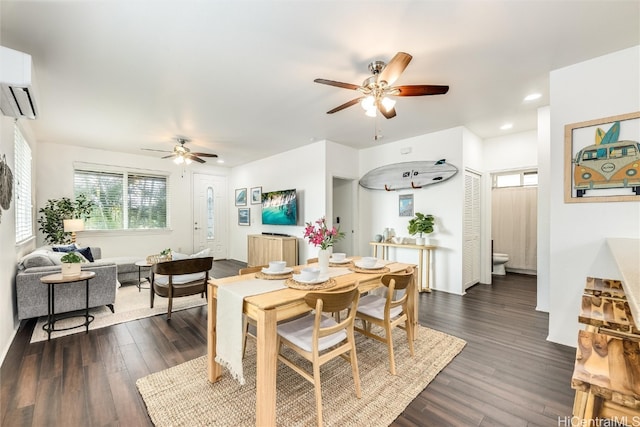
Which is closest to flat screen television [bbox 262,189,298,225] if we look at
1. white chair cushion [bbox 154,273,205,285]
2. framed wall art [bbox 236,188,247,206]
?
framed wall art [bbox 236,188,247,206]

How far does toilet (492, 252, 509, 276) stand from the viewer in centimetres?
557

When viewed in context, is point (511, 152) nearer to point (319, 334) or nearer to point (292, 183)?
point (292, 183)

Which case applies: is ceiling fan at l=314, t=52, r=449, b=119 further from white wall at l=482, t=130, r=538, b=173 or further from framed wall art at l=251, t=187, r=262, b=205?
framed wall art at l=251, t=187, r=262, b=205

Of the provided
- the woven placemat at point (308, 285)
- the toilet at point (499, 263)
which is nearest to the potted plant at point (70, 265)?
the woven placemat at point (308, 285)

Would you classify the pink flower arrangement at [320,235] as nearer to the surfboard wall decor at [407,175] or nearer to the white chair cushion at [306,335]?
the white chair cushion at [306,335]

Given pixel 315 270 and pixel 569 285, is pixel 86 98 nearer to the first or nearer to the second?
pixel 315 270

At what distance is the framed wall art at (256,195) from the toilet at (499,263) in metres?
5.44

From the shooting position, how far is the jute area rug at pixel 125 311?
2955 millimetres

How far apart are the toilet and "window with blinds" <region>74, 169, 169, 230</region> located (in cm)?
763

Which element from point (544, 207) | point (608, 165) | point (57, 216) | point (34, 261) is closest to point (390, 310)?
point (608, 165)

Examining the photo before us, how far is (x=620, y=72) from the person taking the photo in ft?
7.86

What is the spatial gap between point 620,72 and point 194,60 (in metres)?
3.82

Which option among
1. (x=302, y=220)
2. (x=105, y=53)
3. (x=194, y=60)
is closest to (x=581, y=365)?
(x=194, y=60)

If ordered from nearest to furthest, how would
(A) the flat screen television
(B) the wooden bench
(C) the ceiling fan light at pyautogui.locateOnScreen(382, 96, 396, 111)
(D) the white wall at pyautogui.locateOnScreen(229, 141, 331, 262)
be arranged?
1. (B) the wooden bench
2. (C) the ceiling fan light at pyautogui.locateOnScreen(382, 96, 396, 111)
3. (D) the white wall at pyautogui.locateOnScreen(229, 141, 331, 262)
4. (A) the flat screen television
